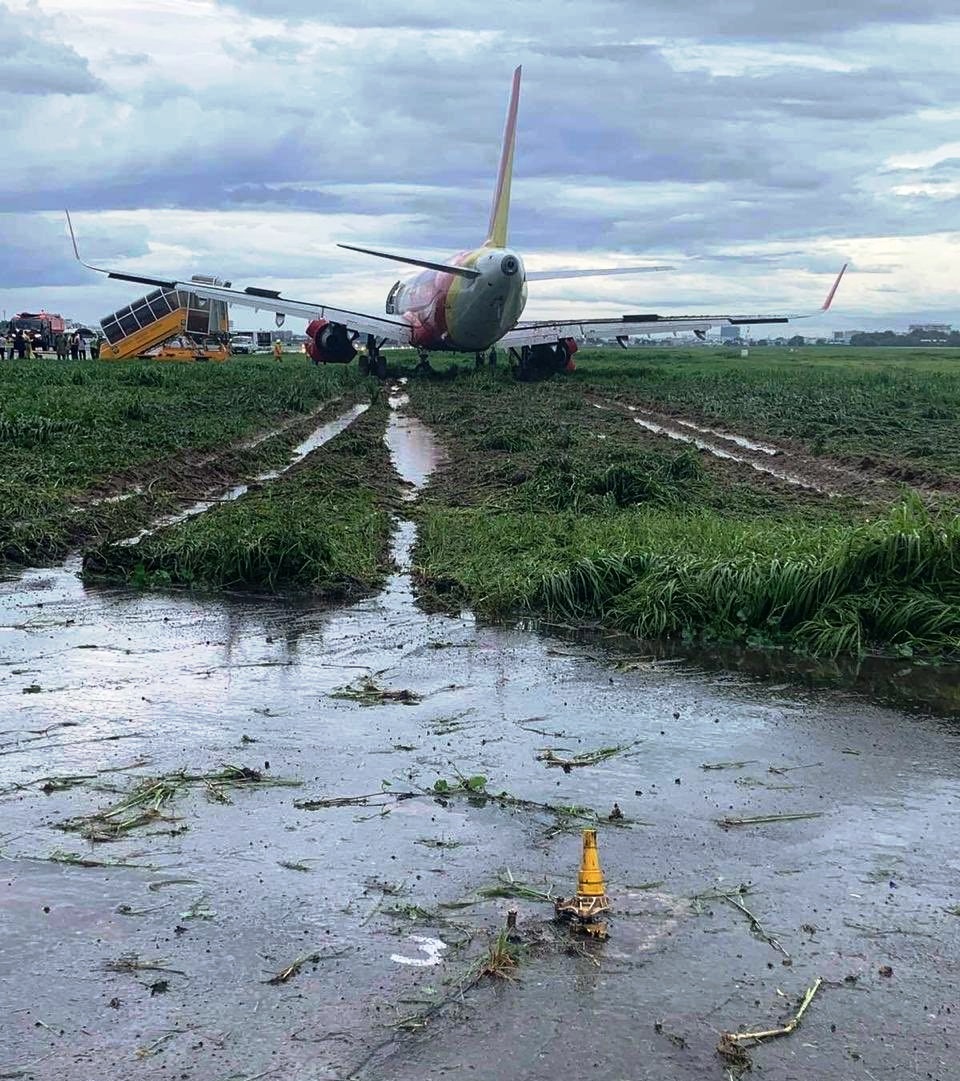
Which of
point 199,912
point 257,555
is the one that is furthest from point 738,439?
point 199,912

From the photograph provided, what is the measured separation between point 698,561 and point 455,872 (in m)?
5.82

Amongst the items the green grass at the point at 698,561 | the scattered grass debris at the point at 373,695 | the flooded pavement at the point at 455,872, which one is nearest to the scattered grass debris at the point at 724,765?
the flooded pavement at the point at 455,872

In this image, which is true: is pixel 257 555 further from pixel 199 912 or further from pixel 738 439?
pixel 738 439

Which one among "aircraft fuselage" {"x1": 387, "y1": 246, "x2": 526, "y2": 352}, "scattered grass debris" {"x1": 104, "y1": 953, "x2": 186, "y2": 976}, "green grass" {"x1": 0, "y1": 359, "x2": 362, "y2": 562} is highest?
"aircraft fuselage" {"x1": 387, "y1": 246, "x2": 526, "y2": 352}

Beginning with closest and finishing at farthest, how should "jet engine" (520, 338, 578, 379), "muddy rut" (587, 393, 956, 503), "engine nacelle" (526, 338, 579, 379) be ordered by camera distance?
"muddy rut" (587, 393, 956, 503) < "jet engine" (520, 338, 578, 379) < "engine nacelle" (526, 338, 579, 379)

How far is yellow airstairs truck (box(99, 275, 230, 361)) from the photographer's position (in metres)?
72.5

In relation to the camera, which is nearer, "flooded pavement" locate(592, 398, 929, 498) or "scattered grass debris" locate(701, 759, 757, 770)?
"scattered grass debris" locate(701, 759, 757, 770)

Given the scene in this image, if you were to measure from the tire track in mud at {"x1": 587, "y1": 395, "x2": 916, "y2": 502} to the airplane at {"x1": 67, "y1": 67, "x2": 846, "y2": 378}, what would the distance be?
11.7m

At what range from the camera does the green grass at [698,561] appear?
10156mm

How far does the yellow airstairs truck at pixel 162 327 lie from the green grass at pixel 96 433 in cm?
2921

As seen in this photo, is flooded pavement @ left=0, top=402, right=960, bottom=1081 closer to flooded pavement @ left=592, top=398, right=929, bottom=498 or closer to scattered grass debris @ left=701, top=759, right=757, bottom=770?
scattered grass debris @ left=701, top=759, right=757, bottom=770

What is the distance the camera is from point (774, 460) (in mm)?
24344

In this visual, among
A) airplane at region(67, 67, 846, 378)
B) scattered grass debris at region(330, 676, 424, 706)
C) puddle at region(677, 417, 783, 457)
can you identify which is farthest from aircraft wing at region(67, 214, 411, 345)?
scattered grass debris at region(330, 676, 424, 706)

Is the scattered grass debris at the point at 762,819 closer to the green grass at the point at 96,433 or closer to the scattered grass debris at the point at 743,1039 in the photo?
the scattered grass debris at the point at 743,1039
